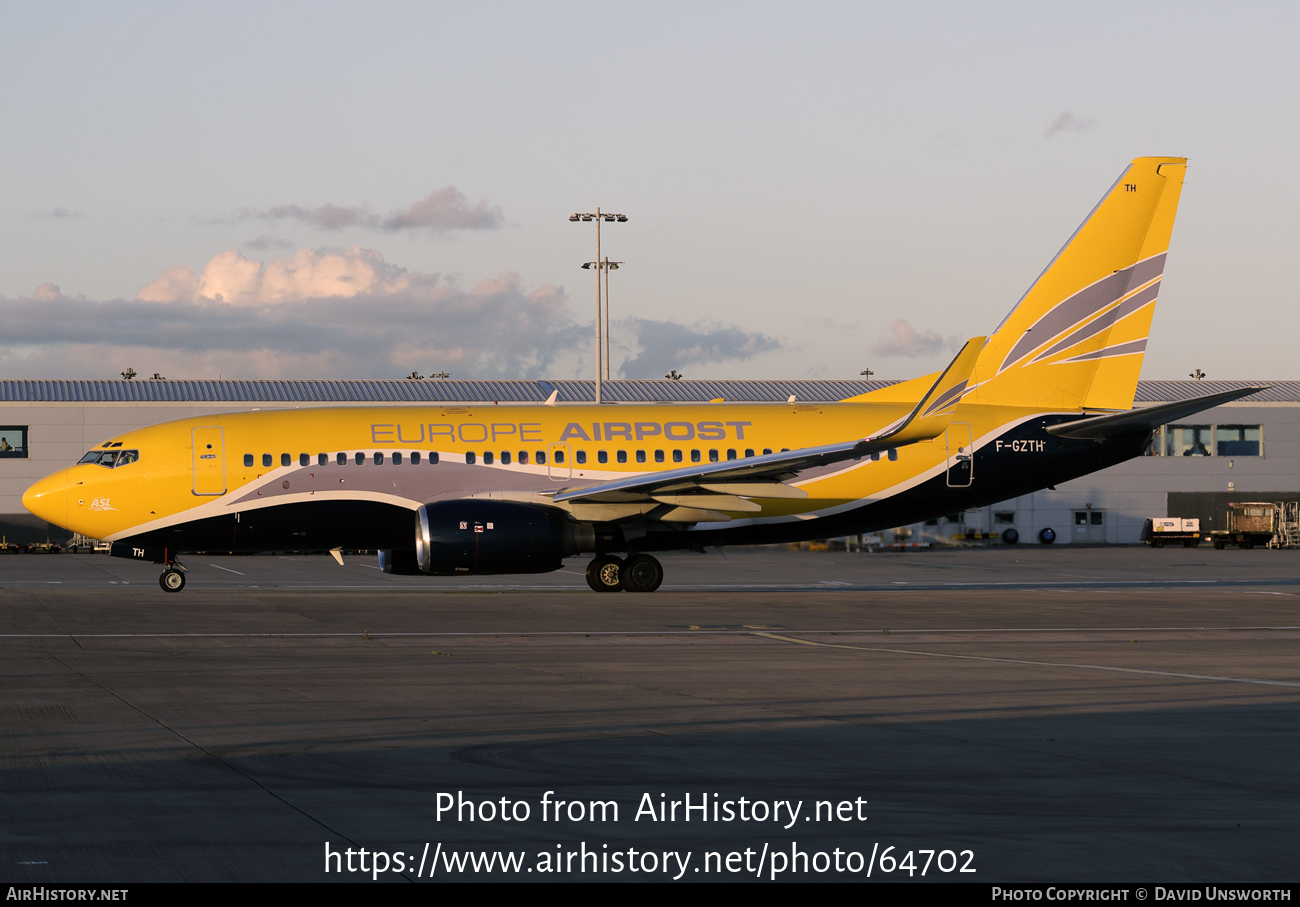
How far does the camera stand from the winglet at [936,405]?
30.1 meters

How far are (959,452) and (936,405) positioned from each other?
3697 millimetres

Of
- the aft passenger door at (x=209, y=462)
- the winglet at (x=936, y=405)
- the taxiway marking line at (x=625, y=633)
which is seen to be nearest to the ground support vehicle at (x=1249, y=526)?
the winglet at (x=936, y=405)

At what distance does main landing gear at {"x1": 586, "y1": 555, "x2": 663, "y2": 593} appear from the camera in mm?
33125

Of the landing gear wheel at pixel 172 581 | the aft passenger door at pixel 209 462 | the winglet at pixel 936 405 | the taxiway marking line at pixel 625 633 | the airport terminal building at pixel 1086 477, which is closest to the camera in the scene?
the taxiway marking line at pixel 625 633

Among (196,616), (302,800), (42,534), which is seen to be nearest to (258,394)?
(42,534)

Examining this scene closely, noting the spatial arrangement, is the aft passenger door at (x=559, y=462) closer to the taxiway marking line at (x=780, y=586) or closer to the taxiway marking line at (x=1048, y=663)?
the taxiway marking line at (x=780, y=586)

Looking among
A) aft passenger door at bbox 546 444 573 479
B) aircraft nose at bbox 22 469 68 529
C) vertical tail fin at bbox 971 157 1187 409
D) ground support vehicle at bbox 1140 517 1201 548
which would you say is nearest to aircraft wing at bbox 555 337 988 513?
aft passenger door at bbox 546 444 573 479

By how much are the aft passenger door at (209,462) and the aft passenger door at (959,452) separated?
1812 cm

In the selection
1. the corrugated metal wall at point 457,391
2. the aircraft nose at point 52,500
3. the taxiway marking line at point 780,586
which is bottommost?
the taxiway marking line at point 780,586

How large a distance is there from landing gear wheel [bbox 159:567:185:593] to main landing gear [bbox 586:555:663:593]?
A: 9.89 meters

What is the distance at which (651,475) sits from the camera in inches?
1277

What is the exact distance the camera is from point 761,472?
31.6m

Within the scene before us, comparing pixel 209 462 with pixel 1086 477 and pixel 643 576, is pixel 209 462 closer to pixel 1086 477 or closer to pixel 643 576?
pixel 643 576
